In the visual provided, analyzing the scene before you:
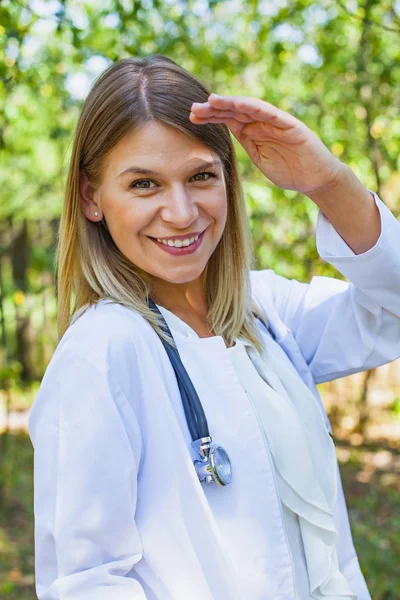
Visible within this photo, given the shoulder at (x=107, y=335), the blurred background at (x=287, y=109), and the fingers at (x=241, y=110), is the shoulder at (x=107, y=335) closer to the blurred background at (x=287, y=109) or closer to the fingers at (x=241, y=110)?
the fingers at (x=241, y=110)

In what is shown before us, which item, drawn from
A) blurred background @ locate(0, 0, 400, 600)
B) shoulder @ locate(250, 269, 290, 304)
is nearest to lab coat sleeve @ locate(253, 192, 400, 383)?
shoulder @ locate(250, 269, 290, 304)

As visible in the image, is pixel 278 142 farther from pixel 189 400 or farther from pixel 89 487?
pixel 89 487

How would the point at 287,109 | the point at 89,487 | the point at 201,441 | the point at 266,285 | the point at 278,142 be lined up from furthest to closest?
the point at 287,109
the point at 266,285
the point at 278,142
the point at 201,441
the point at 89,487

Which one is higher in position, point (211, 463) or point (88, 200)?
point (88, 200)

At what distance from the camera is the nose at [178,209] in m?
1.67

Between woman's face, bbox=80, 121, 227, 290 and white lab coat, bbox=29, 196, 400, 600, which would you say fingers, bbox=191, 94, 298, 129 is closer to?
woman's face, bbox=80, 121, 227, 290

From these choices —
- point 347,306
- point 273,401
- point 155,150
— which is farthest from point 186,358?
point 347,306

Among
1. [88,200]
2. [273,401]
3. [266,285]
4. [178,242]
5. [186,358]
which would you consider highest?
[88,200]

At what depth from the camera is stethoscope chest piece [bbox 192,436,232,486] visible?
152cm

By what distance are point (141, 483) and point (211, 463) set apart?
14 cm

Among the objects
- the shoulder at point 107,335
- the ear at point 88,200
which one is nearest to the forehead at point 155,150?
the ear at point 88,200

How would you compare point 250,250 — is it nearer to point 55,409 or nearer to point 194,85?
point 194,85

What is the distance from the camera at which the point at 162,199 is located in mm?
1675

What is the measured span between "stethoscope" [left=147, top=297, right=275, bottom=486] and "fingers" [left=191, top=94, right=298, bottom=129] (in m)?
0.51
